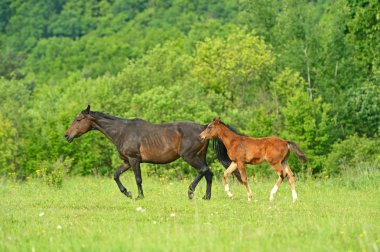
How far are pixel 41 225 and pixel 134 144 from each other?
17.7ft

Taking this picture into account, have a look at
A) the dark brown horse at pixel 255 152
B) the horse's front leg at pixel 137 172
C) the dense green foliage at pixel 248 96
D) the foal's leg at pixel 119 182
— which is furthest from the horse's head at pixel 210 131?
the dense green foliage at pixel 248 96

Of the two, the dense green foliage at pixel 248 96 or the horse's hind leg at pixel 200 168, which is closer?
the horse's hind leg at pixel 200 168

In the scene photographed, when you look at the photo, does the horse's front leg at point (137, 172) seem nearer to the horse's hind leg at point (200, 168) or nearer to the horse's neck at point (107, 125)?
the horse's neck at point (107, 125)

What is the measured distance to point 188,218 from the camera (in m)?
15.1

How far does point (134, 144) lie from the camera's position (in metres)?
19.2

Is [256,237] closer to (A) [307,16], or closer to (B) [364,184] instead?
(B) [364,184]

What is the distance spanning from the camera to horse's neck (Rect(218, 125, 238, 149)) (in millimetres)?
18811

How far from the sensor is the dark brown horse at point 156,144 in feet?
62.2

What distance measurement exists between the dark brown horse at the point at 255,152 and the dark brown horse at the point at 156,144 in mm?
409

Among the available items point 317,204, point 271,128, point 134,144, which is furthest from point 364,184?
point 271,128

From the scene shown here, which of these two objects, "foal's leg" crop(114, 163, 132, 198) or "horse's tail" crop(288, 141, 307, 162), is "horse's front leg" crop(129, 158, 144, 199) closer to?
"foal's leg" crop(114, 163, 132, 198)

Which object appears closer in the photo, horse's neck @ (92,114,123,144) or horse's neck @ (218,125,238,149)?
horse's neck @ (218,125,238,149)

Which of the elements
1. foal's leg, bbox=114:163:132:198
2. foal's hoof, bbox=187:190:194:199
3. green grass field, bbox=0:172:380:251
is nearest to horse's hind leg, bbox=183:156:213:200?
foal's hoof, bbox=187:190:194:199

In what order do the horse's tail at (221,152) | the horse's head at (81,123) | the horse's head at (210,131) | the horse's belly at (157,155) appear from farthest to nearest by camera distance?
the horse's head at (81,123) < the horse's tail at (221,152) < the horse's belly at (157,155) < the horse's head at (210,131)
